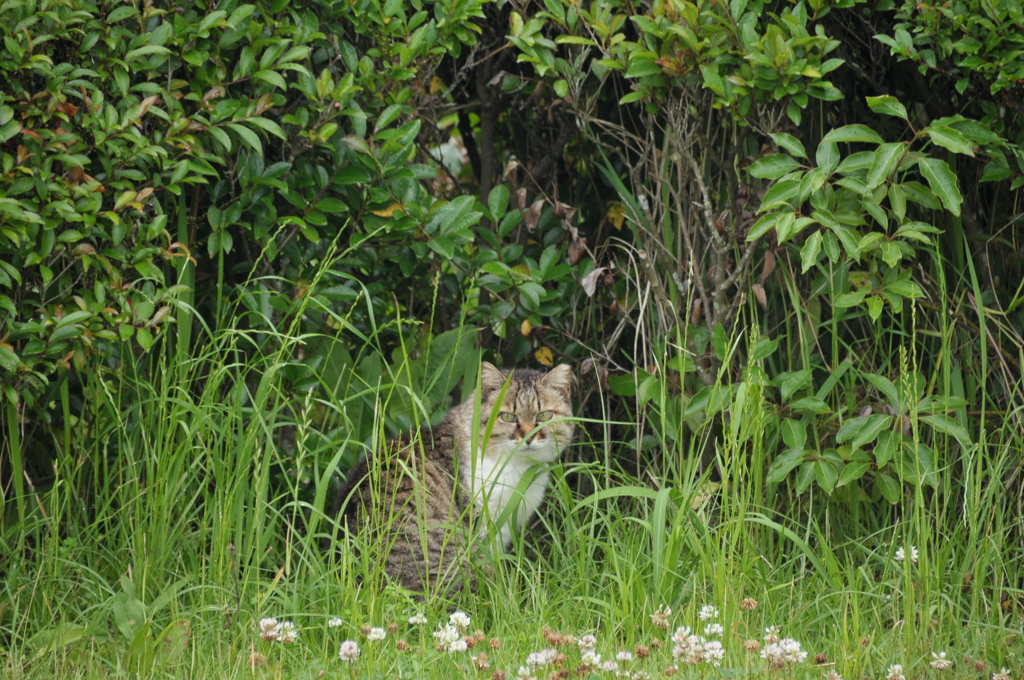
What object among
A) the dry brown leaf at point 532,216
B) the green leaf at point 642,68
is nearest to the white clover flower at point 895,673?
the green leaf at point 642,68

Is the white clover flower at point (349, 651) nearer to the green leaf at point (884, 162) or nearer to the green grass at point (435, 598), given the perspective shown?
the green grass at point (435, 598)

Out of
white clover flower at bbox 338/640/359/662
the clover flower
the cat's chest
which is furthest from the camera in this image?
the cat's chest

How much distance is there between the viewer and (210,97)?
3.11m

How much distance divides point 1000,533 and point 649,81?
1.77 meters

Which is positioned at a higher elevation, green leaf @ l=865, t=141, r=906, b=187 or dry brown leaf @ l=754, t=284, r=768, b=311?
green leaf @ l=865, t=141, r=906, b=187

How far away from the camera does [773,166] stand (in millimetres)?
3068

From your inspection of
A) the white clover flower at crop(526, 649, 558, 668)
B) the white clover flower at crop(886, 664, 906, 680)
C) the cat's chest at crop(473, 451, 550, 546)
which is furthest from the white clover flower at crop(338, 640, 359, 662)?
the cat's chest at crop(473, 451, 550, 546)

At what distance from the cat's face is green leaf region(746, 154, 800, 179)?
1037 mm

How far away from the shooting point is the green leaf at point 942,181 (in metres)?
2.83

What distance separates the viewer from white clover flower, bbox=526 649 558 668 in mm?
2170

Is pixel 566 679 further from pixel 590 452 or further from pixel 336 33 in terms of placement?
pixel 336 33

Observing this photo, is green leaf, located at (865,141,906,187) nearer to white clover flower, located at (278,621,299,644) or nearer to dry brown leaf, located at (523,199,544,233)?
dry brown leaf, located at (523,199,544,233)

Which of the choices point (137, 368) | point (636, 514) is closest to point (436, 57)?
point (137, 368)

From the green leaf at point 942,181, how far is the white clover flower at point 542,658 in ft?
5.56
